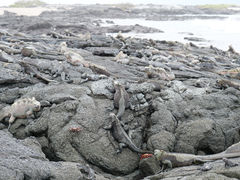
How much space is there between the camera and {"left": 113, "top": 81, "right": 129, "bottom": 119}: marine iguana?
10027mm

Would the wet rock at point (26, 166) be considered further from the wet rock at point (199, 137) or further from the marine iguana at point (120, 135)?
the wet rock at point (199, 137)

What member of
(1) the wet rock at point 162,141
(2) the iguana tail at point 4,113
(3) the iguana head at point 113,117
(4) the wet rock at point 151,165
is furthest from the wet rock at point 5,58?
(4) the wet rock at point 151,165

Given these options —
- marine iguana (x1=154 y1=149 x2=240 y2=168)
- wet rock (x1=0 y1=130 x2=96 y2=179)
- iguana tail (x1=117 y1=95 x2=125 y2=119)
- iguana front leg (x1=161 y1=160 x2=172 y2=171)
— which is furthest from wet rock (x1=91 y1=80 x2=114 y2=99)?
wet rock (x1=0 y1=130 x2=96 y2=179)

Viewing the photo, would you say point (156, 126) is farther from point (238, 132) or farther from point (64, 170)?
point (64, 170)

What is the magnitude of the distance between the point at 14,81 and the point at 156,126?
507 centimetres

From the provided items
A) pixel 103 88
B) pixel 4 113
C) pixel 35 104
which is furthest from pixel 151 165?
pixel 4 113

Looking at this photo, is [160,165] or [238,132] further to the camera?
[238,132]

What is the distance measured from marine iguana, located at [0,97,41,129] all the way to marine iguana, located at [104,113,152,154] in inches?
90.7

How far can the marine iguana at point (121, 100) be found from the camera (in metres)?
10.0

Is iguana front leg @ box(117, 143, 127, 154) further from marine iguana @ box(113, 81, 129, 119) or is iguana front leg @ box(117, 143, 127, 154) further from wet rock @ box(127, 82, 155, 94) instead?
wet rock @ box(127, 82, 155, 94)

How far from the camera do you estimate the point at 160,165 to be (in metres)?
8.59

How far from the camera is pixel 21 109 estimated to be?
9625 mm

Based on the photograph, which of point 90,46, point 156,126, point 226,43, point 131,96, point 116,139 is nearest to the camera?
point 116,139

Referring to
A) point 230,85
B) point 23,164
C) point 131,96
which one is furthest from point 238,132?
point 23,164
